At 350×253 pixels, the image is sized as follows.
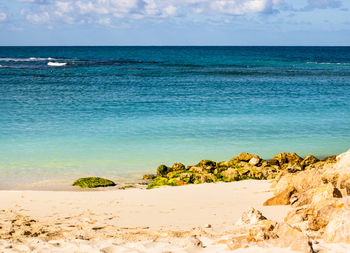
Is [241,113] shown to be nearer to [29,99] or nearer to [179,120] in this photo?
[179,120]

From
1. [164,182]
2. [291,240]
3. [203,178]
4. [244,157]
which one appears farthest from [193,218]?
[244,157]

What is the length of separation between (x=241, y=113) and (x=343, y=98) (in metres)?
10.5

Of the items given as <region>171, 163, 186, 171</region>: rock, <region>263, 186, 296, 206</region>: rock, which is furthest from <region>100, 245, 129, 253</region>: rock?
<region>171, 163, 186, 171</region>: rock

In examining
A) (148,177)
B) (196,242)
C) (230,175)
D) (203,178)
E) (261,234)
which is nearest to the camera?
(261,234)

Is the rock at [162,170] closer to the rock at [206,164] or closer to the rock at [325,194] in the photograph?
the rock at [206,164]

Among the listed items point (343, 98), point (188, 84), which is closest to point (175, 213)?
point (343, 98)

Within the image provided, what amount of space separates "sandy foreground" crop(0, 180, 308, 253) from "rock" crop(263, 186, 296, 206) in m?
0.21

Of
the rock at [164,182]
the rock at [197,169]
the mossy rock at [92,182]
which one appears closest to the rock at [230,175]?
the rock at [197,169]

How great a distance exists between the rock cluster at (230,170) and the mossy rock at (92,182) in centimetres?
125

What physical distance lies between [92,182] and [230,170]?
4.05 metres

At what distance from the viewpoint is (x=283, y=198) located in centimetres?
938

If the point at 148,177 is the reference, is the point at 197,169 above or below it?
above

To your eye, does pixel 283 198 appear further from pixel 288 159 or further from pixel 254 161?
pixel 288 159

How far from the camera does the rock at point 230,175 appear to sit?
13086 millimetres
